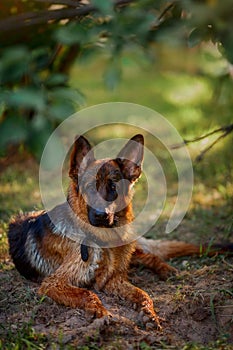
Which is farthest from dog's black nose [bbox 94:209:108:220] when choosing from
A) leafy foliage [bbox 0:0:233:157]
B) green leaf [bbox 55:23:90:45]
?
green leaf [bbox 55:23:90:45]

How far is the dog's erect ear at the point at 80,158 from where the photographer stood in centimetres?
471

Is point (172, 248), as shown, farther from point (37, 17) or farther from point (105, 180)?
point (37, 17)

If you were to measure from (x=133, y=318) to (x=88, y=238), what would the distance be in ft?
2.48

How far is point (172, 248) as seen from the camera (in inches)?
222

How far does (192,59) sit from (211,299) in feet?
37.4

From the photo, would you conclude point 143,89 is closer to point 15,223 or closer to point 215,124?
point 215,124

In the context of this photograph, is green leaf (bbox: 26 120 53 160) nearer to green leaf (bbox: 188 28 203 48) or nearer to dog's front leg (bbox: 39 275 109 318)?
green leaf (bbox: 188 28 203 48)

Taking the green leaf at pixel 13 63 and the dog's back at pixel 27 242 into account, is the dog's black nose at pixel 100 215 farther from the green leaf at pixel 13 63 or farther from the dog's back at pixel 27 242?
the green leaf at pixel 13 63

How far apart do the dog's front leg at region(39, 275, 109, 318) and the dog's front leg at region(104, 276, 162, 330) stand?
30cm

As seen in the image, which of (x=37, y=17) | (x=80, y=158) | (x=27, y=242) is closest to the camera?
(x=37, y=17)

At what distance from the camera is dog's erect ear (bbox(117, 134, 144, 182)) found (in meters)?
4.87

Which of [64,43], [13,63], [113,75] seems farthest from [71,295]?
[13,63]

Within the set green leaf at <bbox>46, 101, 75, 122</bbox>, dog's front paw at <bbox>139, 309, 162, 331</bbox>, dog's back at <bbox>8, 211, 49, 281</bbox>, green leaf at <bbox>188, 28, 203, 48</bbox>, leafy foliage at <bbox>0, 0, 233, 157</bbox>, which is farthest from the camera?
dog's back at <bbox>8, 211, 49, 281</bbox>

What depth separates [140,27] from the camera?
117 inches
